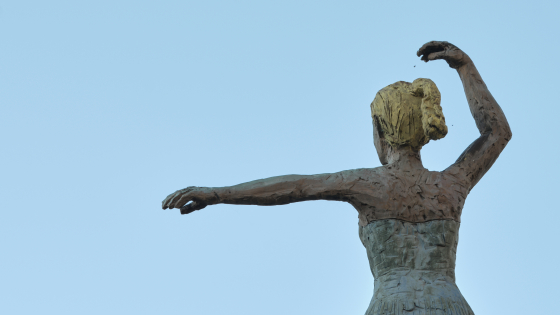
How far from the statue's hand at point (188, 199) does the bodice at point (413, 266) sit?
149 cm

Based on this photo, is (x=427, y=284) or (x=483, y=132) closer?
(x=427, y=284)

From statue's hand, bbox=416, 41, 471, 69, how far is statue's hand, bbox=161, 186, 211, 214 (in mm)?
2693

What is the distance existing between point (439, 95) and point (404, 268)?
1.60 metres

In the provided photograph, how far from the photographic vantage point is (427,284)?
26.5ft

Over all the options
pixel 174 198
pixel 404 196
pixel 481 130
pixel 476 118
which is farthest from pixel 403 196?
pixel 174 198

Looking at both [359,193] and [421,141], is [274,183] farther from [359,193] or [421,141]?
[421,141]

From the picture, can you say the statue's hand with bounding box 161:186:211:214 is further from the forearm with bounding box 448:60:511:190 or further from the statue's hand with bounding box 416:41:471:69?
the statue's hand with bounding box 416:41:471:69

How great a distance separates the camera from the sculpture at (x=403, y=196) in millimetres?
8094

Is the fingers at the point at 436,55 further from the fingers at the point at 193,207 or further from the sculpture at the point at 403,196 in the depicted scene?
the fingers at the point at 193,207

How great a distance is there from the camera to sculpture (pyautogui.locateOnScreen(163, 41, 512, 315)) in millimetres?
8094

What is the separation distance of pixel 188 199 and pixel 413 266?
2042 millimetres

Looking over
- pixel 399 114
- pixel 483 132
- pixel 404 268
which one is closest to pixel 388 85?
pixel 399 114

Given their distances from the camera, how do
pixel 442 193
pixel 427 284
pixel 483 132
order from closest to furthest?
pixel 427 284 < pixel 442 193 < pixel 483 132

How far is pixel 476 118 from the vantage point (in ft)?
30.9
